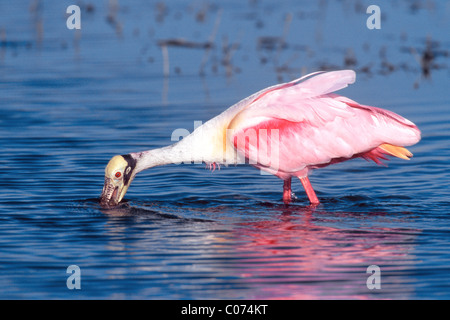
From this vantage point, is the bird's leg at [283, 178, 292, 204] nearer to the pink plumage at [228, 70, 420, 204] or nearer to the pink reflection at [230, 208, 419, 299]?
the pink plumage at [228, 70, 420, 204]

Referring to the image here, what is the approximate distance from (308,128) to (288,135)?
0.71 feet

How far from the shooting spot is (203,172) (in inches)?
480

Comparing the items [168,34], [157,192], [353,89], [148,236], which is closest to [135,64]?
[168,34]

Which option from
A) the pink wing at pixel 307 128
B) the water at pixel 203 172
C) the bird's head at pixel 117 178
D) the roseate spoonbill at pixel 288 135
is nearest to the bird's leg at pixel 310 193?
the roseate spoonbill at pixel 288 135

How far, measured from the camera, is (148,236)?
30.6ft

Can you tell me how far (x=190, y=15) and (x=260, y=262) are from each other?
548 inches

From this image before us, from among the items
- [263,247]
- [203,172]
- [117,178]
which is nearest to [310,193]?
[263,247]

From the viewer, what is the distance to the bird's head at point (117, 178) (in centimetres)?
1023

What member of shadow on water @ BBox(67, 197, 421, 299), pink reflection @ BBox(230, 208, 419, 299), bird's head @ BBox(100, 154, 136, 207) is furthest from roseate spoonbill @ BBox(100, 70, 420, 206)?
pink reflection @ BBox(230, 208, 419, 299)

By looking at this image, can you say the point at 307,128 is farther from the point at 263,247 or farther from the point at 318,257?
the point at 318,257

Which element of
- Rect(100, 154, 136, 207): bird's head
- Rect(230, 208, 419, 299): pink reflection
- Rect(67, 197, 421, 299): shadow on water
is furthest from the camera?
Rect(100, 154, 136, 207): bird's head

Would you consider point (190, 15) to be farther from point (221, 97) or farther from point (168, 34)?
point (221, 97)

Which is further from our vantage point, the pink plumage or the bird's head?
the bird's head

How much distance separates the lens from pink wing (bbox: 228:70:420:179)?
10.1 m
